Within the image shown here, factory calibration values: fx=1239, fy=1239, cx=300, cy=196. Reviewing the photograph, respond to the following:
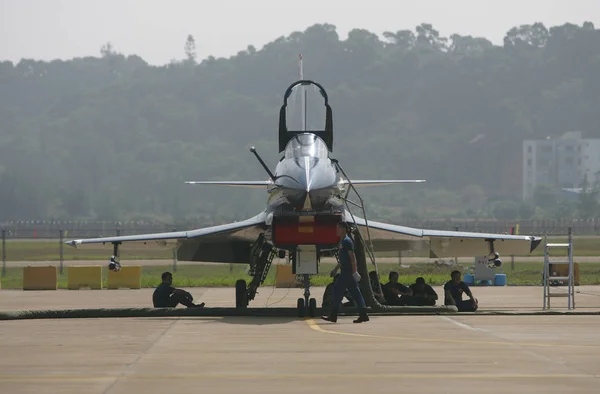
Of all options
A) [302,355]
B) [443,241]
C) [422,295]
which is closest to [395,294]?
[422,295]

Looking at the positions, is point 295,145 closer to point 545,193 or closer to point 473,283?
point 473,283

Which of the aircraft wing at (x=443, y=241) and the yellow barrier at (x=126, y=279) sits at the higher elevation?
the aircraft wing at (x=443, y=241)

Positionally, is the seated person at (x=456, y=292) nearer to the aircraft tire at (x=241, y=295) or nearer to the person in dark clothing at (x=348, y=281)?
the person in dark clothing at (x=348, y=281)

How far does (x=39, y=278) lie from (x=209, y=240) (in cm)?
1101

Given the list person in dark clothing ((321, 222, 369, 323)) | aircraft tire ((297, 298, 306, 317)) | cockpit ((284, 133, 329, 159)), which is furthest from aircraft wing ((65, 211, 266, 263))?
person in dark clothing ((321, 222, 369, 323))

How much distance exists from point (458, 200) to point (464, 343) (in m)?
183

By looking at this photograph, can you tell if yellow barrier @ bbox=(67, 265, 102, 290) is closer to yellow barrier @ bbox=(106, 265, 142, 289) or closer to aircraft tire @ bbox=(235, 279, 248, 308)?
yellow barrier @ bbox=(106, 265, 142, 289)

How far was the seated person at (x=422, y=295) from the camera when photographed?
22.1 metres

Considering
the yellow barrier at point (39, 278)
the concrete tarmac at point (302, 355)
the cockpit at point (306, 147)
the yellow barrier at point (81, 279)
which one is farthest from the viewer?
the yellow barrier at point (81, 279)

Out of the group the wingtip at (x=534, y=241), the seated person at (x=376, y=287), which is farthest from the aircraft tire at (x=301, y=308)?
the wingtip at (x=534, y=241)

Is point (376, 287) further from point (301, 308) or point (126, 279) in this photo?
point (126, 279)

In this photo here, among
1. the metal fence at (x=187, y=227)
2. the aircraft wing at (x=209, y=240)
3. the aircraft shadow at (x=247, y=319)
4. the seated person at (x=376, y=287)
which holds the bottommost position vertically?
the aircraft shadow at (x=247, y=319)

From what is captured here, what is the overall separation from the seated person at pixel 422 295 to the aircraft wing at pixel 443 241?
2.97 ft

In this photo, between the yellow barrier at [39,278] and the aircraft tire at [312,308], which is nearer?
the aircraft tire at [312,308]
